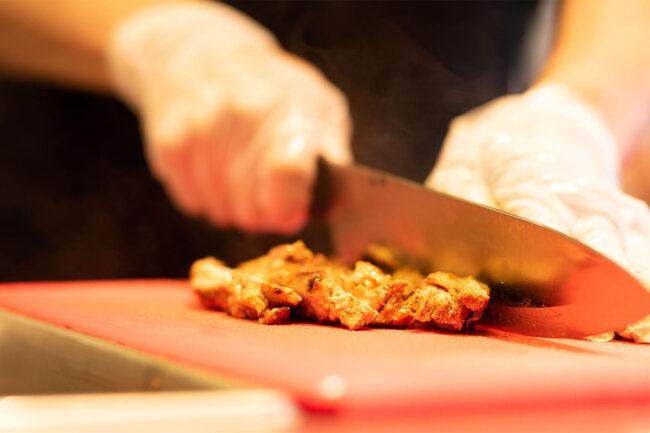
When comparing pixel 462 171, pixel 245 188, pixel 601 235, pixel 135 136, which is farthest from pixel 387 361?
pixel 135 136

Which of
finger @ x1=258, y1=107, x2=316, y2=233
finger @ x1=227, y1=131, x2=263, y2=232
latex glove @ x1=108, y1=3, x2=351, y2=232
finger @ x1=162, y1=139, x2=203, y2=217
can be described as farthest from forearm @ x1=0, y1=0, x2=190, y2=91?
finger @ x1=258, y1=107, x2=316, y2=233

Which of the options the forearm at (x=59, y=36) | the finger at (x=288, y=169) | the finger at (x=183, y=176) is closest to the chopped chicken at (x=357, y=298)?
the finger at (x=288, y=169)

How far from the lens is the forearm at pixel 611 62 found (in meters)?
2.47

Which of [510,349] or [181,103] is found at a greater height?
[181,103]

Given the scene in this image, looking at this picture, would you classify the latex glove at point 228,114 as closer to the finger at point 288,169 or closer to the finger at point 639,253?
the finger at point 288,169

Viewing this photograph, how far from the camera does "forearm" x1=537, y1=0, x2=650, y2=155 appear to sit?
2.47 meters

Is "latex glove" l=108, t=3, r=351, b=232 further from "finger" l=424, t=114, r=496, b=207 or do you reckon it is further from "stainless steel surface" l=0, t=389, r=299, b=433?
"stainless steel surface" l=0, t=389, r=299, b=433

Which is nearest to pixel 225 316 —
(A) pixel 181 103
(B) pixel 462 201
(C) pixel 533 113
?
(B) pixel 462 201

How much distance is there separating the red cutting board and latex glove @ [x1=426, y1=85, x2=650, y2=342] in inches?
11.0

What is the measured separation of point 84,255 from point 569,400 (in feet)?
10.2

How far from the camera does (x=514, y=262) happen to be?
54.4 inches

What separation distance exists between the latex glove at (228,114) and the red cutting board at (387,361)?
106cm

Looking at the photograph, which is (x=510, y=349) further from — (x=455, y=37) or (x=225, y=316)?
(x=455, y=37)

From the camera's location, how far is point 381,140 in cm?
316
